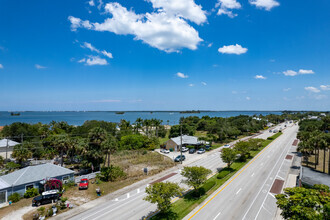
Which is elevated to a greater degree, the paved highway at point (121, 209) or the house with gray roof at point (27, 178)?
the house with gray roof at point (27, 178)

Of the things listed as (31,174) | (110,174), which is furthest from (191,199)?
(31,174)

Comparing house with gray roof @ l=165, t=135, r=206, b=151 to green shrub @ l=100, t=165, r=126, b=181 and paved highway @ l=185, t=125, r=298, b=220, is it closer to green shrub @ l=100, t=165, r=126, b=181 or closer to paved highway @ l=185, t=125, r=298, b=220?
paved highway @ l=185, t=125, r=298, b=220

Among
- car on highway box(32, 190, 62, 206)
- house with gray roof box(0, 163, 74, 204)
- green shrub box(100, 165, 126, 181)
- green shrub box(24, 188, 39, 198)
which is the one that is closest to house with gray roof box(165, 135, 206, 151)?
green shrub box(100, 165, 126, 181)

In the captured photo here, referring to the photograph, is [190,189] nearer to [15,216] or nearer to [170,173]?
[170,173]

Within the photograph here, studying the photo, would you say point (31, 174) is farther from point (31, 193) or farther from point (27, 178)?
point (31, 193)

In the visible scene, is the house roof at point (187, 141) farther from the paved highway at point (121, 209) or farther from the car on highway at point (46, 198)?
the car on highway at point (46, 198)

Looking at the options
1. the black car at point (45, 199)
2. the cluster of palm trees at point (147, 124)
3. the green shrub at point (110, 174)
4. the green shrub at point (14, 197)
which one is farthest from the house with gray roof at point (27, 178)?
the cluster of palm trees at point (147, 124)
